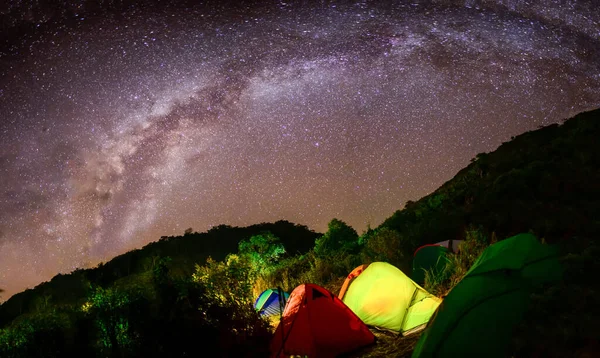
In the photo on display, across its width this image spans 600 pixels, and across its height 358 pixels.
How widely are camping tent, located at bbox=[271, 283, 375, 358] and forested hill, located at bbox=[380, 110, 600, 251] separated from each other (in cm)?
497

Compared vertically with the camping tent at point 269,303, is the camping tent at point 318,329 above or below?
above

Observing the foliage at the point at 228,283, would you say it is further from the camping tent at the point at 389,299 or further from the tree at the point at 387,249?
the tree at the point at 387,249

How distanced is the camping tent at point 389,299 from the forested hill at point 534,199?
12.0 feet

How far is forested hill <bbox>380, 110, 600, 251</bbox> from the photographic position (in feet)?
33.4

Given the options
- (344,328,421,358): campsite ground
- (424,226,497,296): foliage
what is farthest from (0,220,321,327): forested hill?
(344,328,421,358): campsite ground

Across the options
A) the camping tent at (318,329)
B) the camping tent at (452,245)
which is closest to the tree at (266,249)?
the camping tent at (452,245)

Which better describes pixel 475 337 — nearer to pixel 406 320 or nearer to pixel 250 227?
pixel 406 320

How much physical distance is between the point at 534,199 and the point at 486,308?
9.58 metres

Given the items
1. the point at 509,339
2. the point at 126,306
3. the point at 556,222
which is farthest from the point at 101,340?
the point at 556,222

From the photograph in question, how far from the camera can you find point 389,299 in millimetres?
7629

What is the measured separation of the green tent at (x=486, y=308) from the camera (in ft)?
13.1

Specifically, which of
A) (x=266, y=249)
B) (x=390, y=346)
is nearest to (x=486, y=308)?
(x=390, y=346)

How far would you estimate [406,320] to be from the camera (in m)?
A: 7.20

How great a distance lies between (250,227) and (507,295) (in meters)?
53.7
